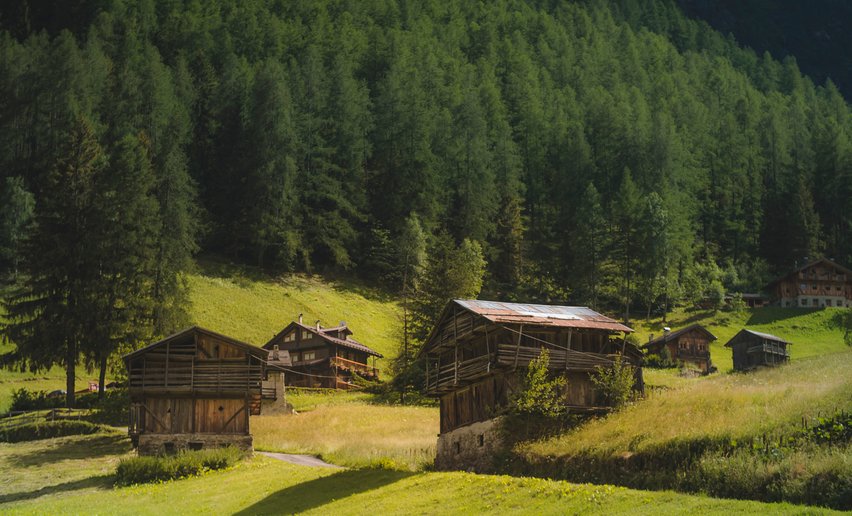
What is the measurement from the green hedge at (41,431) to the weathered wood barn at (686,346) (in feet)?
174

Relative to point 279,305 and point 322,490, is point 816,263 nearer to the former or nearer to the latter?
point 279,305

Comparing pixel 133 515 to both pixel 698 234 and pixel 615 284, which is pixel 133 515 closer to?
pixel 615 284

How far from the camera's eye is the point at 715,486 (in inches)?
1065

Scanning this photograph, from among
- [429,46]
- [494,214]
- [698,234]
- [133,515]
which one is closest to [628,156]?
[698,234]

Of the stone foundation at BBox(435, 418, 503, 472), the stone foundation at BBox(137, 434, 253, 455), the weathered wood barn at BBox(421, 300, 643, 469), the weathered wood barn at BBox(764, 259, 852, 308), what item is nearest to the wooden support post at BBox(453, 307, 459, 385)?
the weathered wood barn at BBox(421, 300, 643, 469)

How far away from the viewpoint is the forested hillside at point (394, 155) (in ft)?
335

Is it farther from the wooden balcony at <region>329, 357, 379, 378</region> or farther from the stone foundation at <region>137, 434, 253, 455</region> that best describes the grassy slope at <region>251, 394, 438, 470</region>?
the wooden balcony at <region>329, 357, 379, 378</region>

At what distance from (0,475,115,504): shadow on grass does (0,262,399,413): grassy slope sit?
91.6 feet

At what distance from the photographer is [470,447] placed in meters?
43.2

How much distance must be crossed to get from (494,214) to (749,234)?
135 feet

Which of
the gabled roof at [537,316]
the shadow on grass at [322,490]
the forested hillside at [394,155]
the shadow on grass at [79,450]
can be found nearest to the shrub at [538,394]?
the gabled roof at [537,316]

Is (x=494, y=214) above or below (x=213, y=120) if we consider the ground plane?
below

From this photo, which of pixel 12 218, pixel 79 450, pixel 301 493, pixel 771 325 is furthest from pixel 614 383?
pixel 12 218

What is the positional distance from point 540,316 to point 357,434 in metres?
15.5
